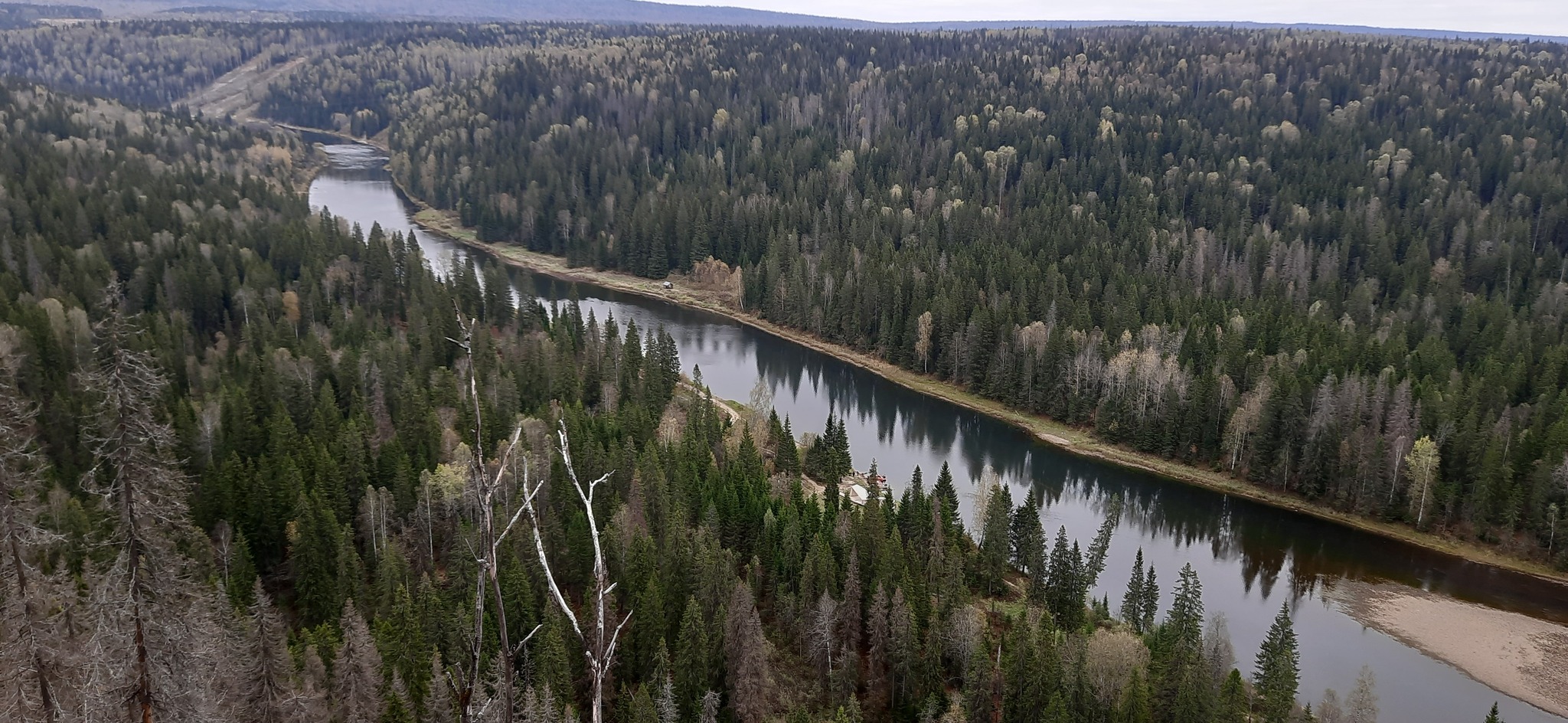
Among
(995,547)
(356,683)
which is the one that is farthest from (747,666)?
(995,547)

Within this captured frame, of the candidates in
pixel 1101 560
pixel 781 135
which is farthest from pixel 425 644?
pixel 781 135

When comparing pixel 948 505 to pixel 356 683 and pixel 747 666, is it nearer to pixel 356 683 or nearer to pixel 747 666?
pixel 747 666

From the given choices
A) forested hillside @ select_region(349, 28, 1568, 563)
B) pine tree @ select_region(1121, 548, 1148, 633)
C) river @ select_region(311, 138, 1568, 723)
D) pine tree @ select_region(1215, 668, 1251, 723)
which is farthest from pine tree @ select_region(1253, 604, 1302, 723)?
forested hillside @ select_region(349, 28, 1568, 563)

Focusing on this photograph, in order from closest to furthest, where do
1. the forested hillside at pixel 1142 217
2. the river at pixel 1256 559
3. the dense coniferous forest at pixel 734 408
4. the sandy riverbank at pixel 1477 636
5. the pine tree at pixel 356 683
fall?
the dense coniferous forest at pixel 734 408, the pine tree at pixel 356 683, the sandy riverbank at pixel 1477 636, the river at pixel 1256 559, the forested hillside at pixel 1142 217

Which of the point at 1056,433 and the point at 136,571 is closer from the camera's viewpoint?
the point at 136,571

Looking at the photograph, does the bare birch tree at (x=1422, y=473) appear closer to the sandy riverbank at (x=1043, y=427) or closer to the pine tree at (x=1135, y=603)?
the sandy riverbank at (x=1043, y=427)

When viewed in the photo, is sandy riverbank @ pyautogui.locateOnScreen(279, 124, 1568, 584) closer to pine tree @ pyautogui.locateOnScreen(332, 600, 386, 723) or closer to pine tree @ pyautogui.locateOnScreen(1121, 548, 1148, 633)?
pine tree @ pyautogui.locateOnScreen(1121, 548, 1148, 633)

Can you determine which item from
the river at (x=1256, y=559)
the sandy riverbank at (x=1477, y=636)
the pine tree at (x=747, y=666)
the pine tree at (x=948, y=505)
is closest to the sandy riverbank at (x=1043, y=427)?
the river at (x=1256, y=559)
